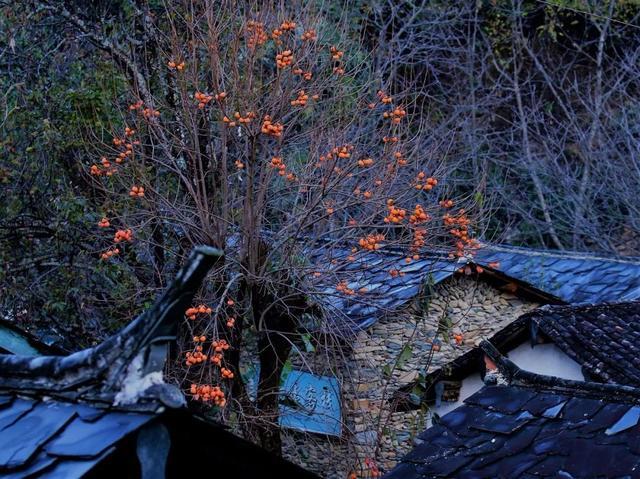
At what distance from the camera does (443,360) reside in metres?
15.1

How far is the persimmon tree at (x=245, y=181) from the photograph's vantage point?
10.5m

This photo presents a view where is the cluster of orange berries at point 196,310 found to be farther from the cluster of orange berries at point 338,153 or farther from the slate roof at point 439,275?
the cluster of orange berries at point 338,153

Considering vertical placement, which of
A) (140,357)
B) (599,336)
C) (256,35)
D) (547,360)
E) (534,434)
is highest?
→ (256,35)

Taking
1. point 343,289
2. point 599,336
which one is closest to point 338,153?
point 343,289

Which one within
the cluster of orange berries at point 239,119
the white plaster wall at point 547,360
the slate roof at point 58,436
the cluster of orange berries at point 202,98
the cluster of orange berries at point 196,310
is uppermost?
the cluster of orange berries at point 202,98

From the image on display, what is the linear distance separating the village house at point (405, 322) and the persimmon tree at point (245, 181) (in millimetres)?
557

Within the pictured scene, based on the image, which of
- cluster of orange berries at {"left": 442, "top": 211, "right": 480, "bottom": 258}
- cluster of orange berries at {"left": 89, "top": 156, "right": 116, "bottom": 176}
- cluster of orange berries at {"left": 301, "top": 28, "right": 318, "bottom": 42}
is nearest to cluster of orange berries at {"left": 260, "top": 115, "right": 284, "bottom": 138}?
cluster of orange berries at {"left": 301, "top": 28, "right": 318, "bottom": 42}

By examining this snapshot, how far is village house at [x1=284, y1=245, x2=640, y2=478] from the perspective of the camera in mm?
11461

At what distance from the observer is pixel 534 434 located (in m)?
7.36

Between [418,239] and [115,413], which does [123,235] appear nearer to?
[418,239]

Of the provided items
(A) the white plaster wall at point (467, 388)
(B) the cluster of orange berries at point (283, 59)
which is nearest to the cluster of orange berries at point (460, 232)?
(A) the white plaster wall at point (467, 388)

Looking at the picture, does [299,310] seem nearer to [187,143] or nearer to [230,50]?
[187,143]

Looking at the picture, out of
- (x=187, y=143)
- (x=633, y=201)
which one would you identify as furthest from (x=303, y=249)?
(x=633, y=201)

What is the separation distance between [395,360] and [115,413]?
10515 millimetres
